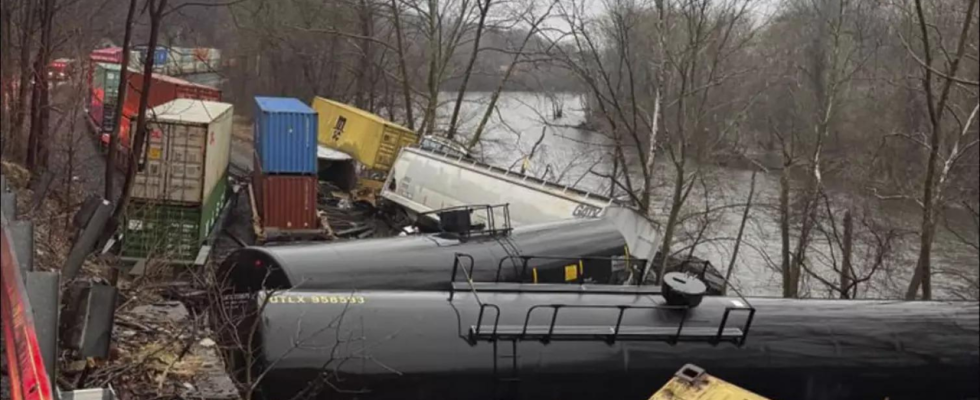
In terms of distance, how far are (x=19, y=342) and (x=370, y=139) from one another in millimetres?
27429

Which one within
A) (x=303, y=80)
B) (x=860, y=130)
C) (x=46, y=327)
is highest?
(x=860, y=130)

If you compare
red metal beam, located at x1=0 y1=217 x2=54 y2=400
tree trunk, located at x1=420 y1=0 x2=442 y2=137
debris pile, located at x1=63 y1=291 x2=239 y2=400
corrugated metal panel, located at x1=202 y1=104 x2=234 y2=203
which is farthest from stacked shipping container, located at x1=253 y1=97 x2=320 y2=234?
red metal beam, located at x1=0 y1=217 x2=54 y2=400

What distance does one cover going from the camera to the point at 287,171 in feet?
70.8

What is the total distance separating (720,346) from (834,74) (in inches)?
631

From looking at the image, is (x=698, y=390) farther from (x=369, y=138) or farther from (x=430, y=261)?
(x=369, y=138)

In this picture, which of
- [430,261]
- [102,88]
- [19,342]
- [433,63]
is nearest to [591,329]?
[430,261]

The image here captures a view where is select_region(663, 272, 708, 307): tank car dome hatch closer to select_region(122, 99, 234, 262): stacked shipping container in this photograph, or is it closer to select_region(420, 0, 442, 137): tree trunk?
select_region(122, 99, 234, 262): stacked shipping container

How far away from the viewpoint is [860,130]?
763 centimetres

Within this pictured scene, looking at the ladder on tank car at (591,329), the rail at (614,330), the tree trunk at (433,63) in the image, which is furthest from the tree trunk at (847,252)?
the tree trunk at (433,63)

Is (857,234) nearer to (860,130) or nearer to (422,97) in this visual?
(860,130)

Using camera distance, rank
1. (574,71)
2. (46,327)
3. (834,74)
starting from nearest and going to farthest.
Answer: (46,327) < (834,74) < (574,71)

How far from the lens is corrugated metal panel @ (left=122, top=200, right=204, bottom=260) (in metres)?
16.3

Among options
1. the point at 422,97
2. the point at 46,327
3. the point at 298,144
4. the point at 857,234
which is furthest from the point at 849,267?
the point at 422,97

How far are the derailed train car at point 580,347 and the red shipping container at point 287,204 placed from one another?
13.5 metres
